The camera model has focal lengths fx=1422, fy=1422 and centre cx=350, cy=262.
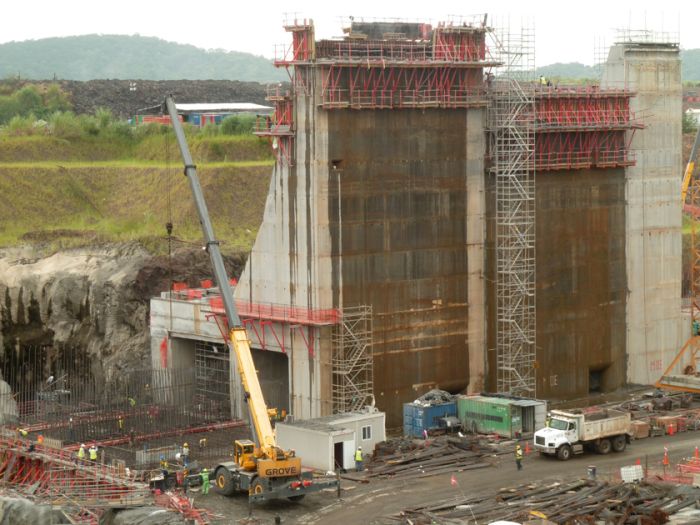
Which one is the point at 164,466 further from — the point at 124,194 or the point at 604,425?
the point at 124,194

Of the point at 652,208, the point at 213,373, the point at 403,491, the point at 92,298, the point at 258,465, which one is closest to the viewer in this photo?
the point at 258,465

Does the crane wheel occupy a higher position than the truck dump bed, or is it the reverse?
the truck dump bed

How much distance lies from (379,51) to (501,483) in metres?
21.0

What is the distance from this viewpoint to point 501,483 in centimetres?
5331

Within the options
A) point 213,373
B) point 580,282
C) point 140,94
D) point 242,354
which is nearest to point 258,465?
point 242,354

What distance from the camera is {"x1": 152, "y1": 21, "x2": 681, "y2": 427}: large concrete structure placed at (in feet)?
202

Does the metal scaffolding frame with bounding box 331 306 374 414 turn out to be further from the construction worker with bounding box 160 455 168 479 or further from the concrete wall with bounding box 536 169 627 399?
the concrete wall with bounding box 536 169 627 399

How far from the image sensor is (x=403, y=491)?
5256 centimetres

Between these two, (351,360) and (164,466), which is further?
(351,360)

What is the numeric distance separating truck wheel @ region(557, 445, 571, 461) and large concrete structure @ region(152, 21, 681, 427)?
9.08m

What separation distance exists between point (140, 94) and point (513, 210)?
8712cm

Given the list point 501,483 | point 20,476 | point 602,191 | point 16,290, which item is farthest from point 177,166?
point 501,483

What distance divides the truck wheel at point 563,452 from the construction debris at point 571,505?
529 cm

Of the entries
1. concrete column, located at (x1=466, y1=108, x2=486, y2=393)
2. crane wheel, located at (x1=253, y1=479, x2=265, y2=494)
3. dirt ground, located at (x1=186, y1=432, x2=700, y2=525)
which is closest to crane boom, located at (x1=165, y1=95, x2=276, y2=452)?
crane wheel, located at (x1=253, y1=479, x2=265, y2=494)
